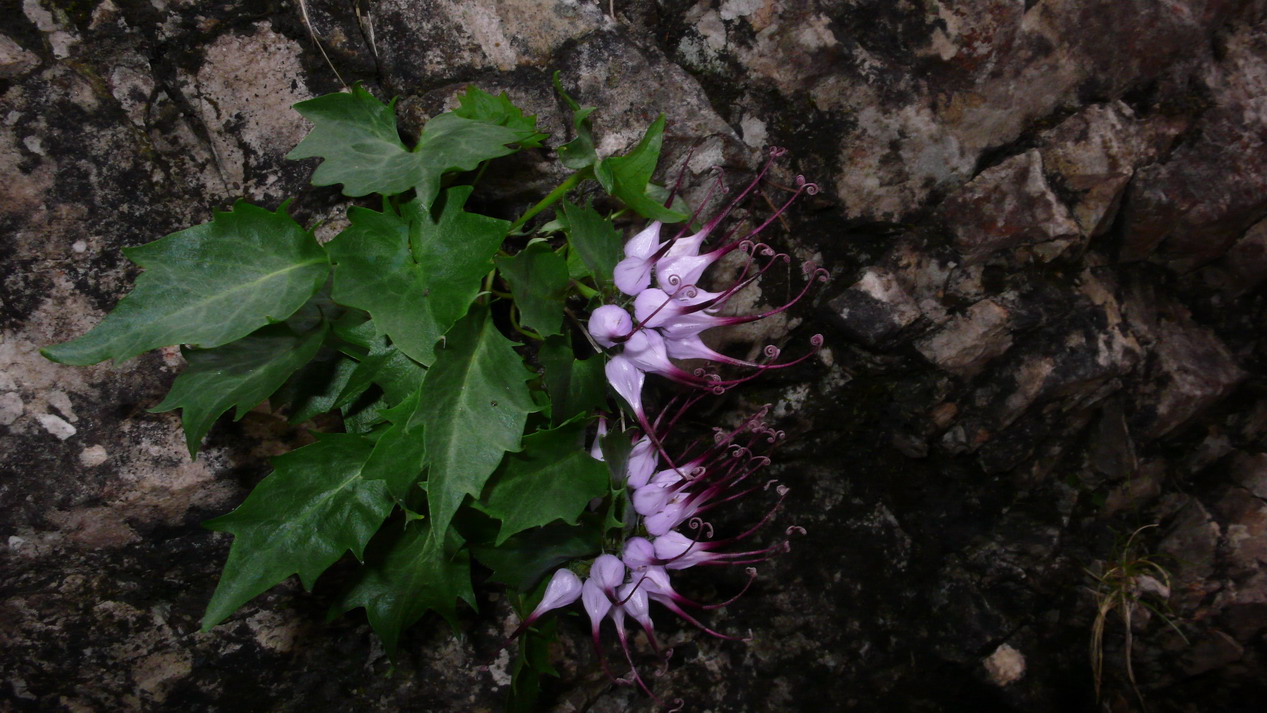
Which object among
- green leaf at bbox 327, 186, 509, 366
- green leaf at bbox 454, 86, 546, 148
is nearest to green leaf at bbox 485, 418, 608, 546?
green leaf at bbox 327, 186, 509, 366

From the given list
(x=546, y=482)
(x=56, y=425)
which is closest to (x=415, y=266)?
(x=546, y=482)

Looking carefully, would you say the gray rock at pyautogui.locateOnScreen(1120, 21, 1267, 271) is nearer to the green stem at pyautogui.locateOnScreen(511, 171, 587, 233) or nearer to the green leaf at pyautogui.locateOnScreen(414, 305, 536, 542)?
the green stem at pyautogui.locateOnScreen(511, 171, 587, 233)

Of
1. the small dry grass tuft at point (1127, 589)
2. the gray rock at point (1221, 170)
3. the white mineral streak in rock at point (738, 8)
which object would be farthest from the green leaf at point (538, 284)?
the small dry grass tuft at point (1127, 589)

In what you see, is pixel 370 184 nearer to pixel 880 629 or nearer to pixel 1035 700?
pixel 880 629

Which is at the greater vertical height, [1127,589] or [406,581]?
[406,581]

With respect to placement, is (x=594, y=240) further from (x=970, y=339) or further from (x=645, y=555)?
(x=970, y=339)

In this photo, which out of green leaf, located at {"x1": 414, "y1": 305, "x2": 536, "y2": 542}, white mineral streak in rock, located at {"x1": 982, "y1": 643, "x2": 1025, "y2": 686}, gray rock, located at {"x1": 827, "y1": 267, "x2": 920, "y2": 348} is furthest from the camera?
white mineral streak in rock, located at {"x1": 982, "y1": 643, "x2": 1025, "y2": 686}
